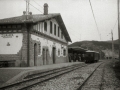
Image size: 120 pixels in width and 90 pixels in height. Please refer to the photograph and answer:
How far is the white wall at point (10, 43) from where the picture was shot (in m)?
15.6

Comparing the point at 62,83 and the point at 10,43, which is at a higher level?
the point at 10,43

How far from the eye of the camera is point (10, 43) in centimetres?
1566

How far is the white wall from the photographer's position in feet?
51.1

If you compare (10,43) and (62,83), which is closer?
(62,83)

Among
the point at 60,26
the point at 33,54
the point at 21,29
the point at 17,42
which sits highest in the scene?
the point at 60,26

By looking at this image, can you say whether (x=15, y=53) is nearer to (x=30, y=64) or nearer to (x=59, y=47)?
(x=30, y=64)

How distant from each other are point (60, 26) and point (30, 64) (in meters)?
12.0

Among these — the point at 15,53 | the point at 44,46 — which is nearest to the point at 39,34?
the point at 44,46

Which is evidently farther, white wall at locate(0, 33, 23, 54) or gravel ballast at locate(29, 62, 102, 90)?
white wall at locate(0, 33, 23, 54)

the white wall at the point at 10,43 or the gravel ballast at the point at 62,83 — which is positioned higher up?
the white wall at the point at 10,43

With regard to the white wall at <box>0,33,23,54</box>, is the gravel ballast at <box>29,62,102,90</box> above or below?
below

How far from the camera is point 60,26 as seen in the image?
2623 centimetres

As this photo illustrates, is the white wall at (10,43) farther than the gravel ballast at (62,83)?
Yes

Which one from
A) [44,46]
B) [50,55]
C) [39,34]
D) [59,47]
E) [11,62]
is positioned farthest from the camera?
[59,47]
